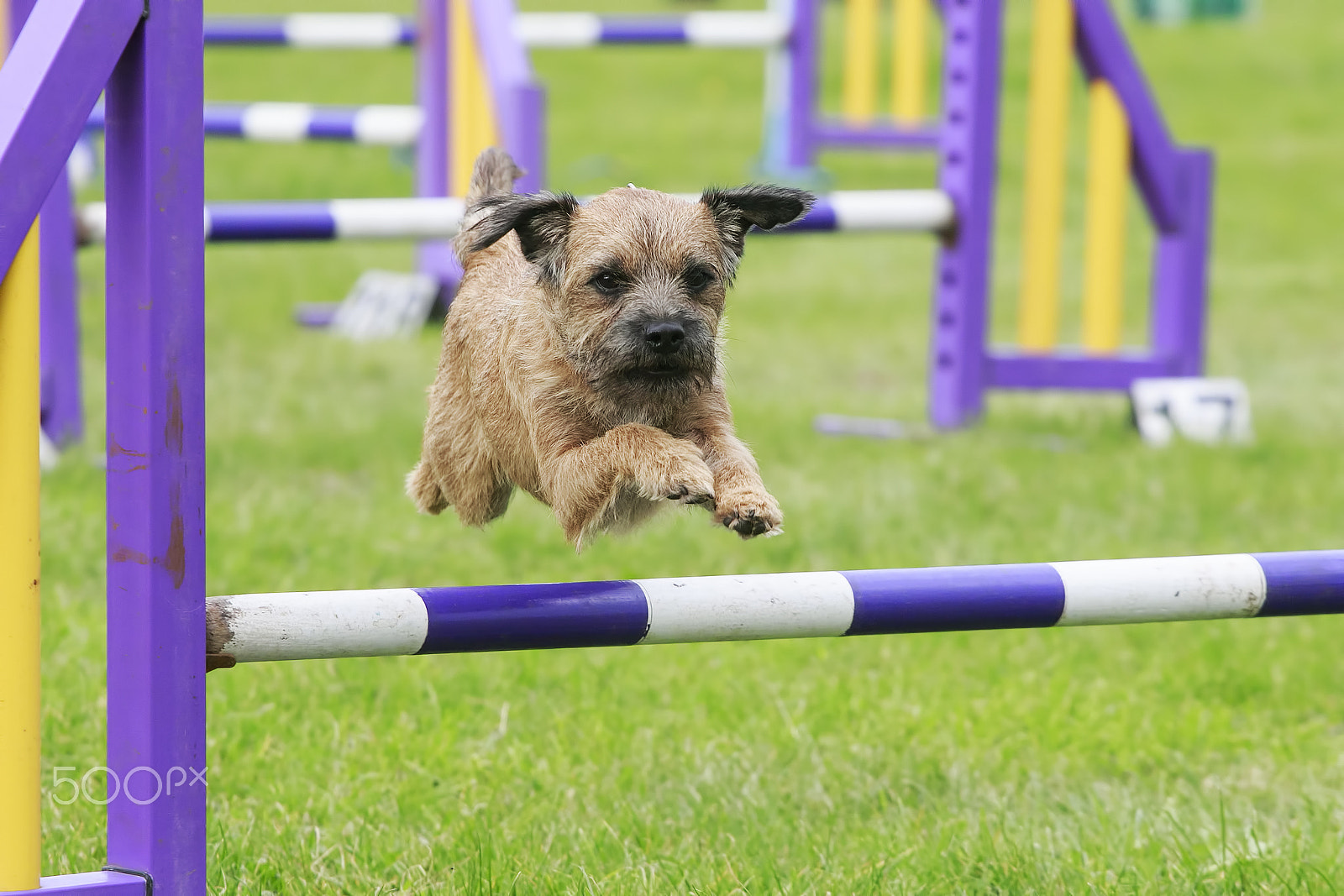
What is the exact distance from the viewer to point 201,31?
1.88 metres

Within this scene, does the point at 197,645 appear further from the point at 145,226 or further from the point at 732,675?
the point at 732,675

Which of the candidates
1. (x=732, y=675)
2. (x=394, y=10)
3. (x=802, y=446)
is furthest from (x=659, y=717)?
(x=394, y=10)

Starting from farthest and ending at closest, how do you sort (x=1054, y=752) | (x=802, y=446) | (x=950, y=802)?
(x=802, y=446) < (x=1054, y=752) < (x=950, y=802)

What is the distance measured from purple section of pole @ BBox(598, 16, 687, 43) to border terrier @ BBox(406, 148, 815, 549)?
7676 mm

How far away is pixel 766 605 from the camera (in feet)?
6.82

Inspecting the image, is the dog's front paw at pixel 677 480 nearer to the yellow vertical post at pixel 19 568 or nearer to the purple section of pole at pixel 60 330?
the yellow vertical post at pixel 19 568

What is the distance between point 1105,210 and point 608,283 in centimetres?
462

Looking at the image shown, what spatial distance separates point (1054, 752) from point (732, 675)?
0.75 m

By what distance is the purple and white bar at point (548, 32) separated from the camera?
8.79 meters

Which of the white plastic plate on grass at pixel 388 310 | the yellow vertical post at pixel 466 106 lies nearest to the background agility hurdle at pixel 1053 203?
the yellow vertical post at pixel 466 106

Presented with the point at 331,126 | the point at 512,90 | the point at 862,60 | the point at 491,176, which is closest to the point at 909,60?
the point at 862,60

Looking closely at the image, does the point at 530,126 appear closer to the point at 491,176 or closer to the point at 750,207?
the point at 491,176

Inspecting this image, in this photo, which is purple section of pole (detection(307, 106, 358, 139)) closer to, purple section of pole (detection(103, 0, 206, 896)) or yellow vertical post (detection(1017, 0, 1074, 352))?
yellow vertical post (detection(1017, 0, 1074, 352))

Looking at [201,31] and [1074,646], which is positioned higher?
[201,31]
